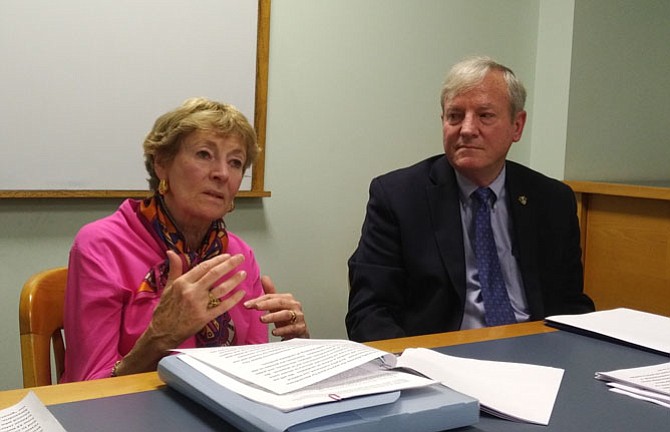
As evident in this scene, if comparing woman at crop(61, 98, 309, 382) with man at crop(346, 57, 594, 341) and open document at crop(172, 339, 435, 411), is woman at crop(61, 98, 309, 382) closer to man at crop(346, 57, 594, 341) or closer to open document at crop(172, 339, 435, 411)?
open document at crop(172, 339, 435, 411)

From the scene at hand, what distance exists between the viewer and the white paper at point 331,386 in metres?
0.82

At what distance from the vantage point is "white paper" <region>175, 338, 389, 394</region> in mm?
882

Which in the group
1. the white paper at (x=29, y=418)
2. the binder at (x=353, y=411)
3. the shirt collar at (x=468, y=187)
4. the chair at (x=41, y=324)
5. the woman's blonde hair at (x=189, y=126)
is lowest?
the chair at (x=41, y=324)

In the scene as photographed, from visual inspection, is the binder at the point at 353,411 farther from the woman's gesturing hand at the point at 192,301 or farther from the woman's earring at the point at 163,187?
the woman's earring at the point at 163,187

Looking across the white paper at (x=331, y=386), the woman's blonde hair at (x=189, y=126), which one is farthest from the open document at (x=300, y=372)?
the woman's blonde hair at (x=189, y=126)

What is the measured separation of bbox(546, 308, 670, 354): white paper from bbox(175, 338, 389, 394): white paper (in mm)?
600

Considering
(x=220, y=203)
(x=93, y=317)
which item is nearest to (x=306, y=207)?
(x=220, y=203)

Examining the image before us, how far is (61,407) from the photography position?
2.98ft

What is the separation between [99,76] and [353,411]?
1.70 m

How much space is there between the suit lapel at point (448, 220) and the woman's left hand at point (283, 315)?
1.76 ft

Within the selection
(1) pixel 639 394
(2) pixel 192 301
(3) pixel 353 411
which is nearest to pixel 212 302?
(2) pixel 192 301

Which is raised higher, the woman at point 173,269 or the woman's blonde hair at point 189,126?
the woman's blonde hair at point 189,126

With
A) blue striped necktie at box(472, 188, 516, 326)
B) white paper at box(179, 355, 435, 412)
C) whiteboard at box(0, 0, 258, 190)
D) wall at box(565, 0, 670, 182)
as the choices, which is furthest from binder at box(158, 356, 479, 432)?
wall at box(565, 0, 670, 182)

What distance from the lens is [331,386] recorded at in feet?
2.87
